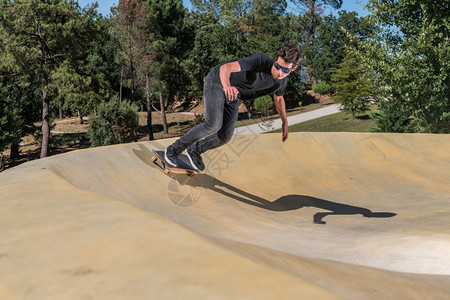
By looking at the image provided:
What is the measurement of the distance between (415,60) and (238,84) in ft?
57.9

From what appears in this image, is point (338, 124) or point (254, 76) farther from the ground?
point (254, 76)

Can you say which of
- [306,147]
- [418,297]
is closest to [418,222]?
[418,297]

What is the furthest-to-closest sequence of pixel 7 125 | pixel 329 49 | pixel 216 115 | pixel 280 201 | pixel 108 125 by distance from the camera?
pixel 329 49 → pixel 108 125 → pixel 7 125 → pixel 280 201 → pixel 216 115

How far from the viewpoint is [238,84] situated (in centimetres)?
546

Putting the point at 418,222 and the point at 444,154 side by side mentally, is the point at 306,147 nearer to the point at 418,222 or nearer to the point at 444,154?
A: the point at 444,154

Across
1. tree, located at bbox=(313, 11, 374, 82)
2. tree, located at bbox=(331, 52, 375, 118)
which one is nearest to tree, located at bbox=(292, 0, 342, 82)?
tree, located at bbox=(313, 11, 374, 82)

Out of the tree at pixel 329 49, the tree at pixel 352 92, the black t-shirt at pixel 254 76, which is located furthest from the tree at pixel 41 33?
the tree at pixel 329 49

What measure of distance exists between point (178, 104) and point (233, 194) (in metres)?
58.3

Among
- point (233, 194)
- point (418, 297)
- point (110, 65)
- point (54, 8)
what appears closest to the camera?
point (418, 297)

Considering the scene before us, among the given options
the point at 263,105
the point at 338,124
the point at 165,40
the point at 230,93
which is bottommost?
the point at 338,124

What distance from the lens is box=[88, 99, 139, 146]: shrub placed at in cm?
2900

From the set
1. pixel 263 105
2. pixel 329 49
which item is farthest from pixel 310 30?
pixel 263 105

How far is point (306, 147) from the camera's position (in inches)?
535

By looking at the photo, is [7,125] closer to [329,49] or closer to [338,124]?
[338,124]
